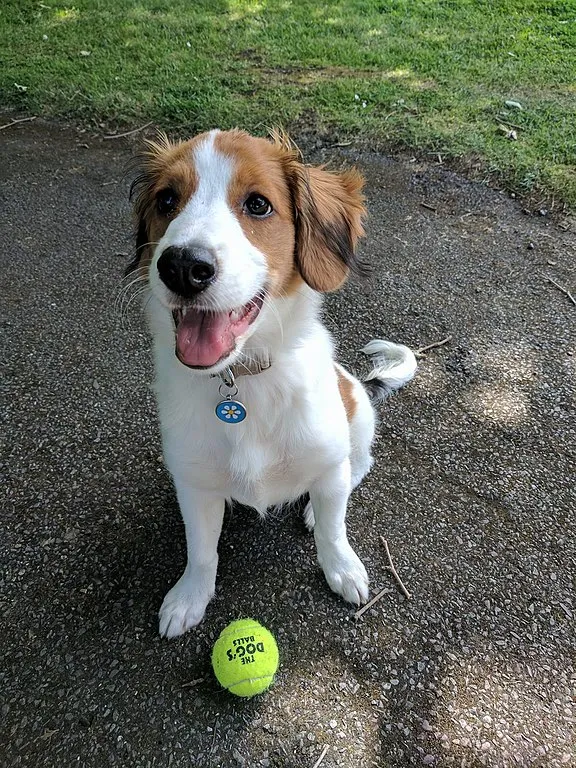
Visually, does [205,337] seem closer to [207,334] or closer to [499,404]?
[207,334]

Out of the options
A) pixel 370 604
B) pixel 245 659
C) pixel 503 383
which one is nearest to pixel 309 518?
pixel 370 604

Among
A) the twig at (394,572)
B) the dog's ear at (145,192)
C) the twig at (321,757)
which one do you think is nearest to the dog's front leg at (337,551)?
the twig at (394,572)

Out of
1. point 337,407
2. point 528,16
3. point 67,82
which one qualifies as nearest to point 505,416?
point 337,407

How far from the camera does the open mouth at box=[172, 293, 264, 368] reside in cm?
165

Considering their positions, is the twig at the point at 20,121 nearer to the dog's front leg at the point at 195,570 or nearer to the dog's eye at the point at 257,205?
the dog's eye at the point at 257,205

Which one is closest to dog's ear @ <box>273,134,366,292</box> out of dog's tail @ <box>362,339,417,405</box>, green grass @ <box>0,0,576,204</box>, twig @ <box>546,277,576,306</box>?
dog's tail @ <box>362,339,417,405</box>

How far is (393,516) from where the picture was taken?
262 centimetres

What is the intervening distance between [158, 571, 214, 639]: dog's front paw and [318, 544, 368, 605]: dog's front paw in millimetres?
461

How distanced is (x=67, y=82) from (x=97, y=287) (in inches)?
134

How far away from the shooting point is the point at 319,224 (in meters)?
1.95

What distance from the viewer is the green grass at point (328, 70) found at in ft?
16.8

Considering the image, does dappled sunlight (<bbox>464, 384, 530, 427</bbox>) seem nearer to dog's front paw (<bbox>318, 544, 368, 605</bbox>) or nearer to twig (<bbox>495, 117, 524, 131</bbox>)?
dog's front paw (<bbox>318, 544, 368, 605</bbox>)

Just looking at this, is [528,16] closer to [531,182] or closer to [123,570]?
[531,182]

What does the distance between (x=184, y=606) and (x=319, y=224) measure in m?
1.47
